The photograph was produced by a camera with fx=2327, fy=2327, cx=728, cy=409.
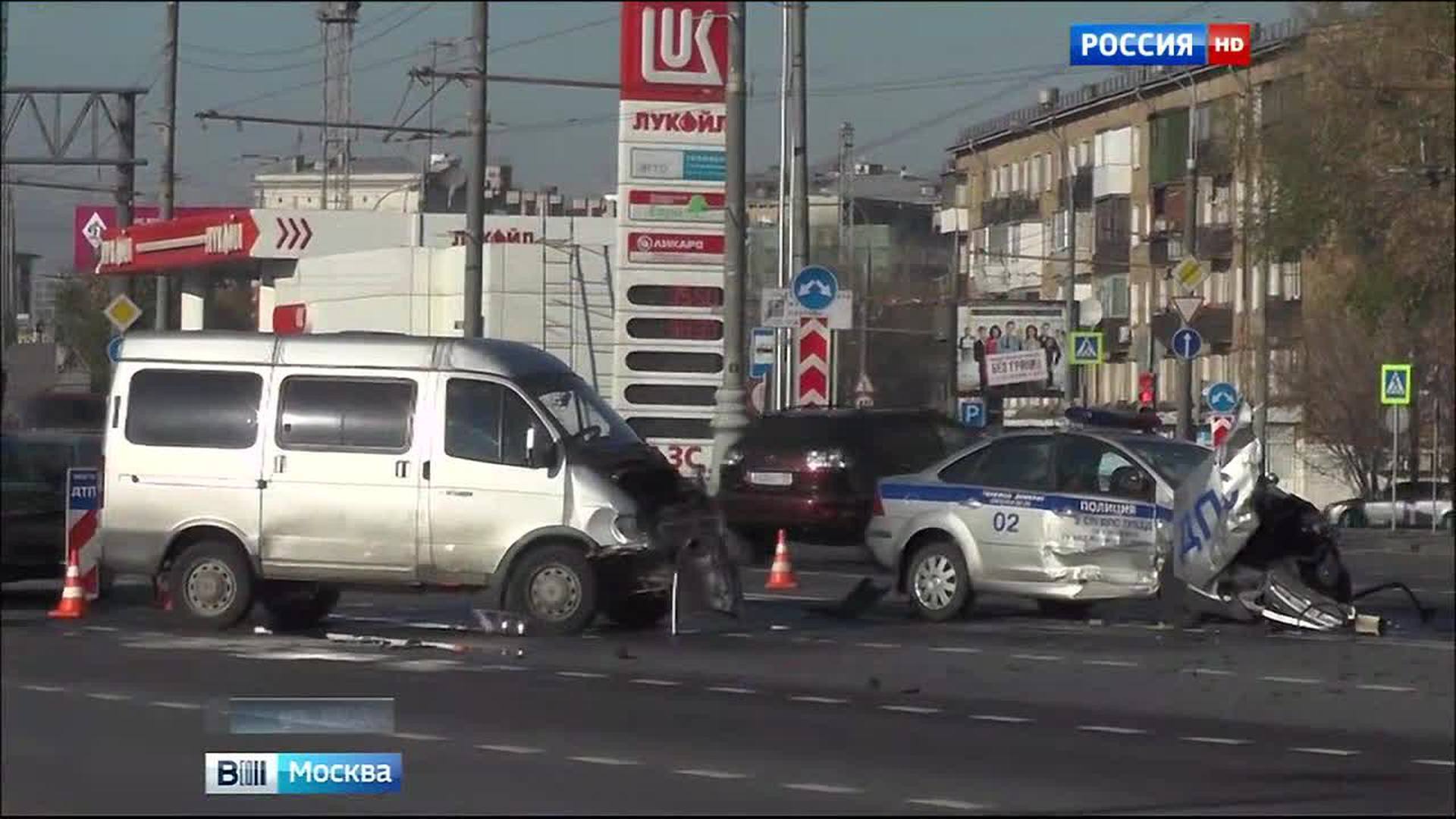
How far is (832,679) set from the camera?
14953 millimetres

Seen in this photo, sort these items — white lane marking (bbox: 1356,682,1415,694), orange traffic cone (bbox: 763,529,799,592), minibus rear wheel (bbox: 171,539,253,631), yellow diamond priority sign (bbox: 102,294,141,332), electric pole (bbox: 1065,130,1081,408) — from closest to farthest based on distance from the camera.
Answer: white lane marking (bbox: 1356,682,1415,694), minibus rear wheel (bbox: 171,539,253,631), orange traffic cone (bbox: 763,529,799,592), yellow diamond priority sign (bbox: 102,294,141,332), electric pole (bbox: 1065,130,1081,408)

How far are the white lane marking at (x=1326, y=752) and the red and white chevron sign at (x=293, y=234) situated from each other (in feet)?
220

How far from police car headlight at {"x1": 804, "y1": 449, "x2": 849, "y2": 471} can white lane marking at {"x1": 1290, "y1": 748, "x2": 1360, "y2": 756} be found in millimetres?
Answer: 13495

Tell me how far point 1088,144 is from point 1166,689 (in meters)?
62.8

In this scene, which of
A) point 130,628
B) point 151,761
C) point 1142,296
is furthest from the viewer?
point 1142,296

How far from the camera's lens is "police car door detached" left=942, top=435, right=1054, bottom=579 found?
60.9 ft

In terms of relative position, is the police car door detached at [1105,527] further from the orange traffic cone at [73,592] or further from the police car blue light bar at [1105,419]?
the orange traffic cone at [73,592]

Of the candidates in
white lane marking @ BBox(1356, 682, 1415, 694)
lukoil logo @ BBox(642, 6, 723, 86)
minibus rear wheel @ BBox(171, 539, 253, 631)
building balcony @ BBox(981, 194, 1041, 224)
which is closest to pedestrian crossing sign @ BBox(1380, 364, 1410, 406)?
lukoil logo @ BBox(642, 6, 723, 86)

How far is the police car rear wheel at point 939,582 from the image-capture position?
18906 millimetres

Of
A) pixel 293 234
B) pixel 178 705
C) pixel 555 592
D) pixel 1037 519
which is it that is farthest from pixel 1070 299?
pixel 178 705

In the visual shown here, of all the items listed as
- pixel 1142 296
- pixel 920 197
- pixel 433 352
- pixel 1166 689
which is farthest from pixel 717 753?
pixel 920 197

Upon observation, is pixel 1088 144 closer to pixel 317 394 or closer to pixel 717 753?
pixel 317 394

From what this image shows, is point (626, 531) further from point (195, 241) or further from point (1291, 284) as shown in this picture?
point (195, 241)

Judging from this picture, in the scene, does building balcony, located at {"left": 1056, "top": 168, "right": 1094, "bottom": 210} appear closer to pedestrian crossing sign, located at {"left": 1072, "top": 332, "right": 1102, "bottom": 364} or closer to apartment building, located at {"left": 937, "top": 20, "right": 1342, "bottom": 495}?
apartment building, located at {"left": 937, "top": 20, "right": 1342, "bottom": 495}
